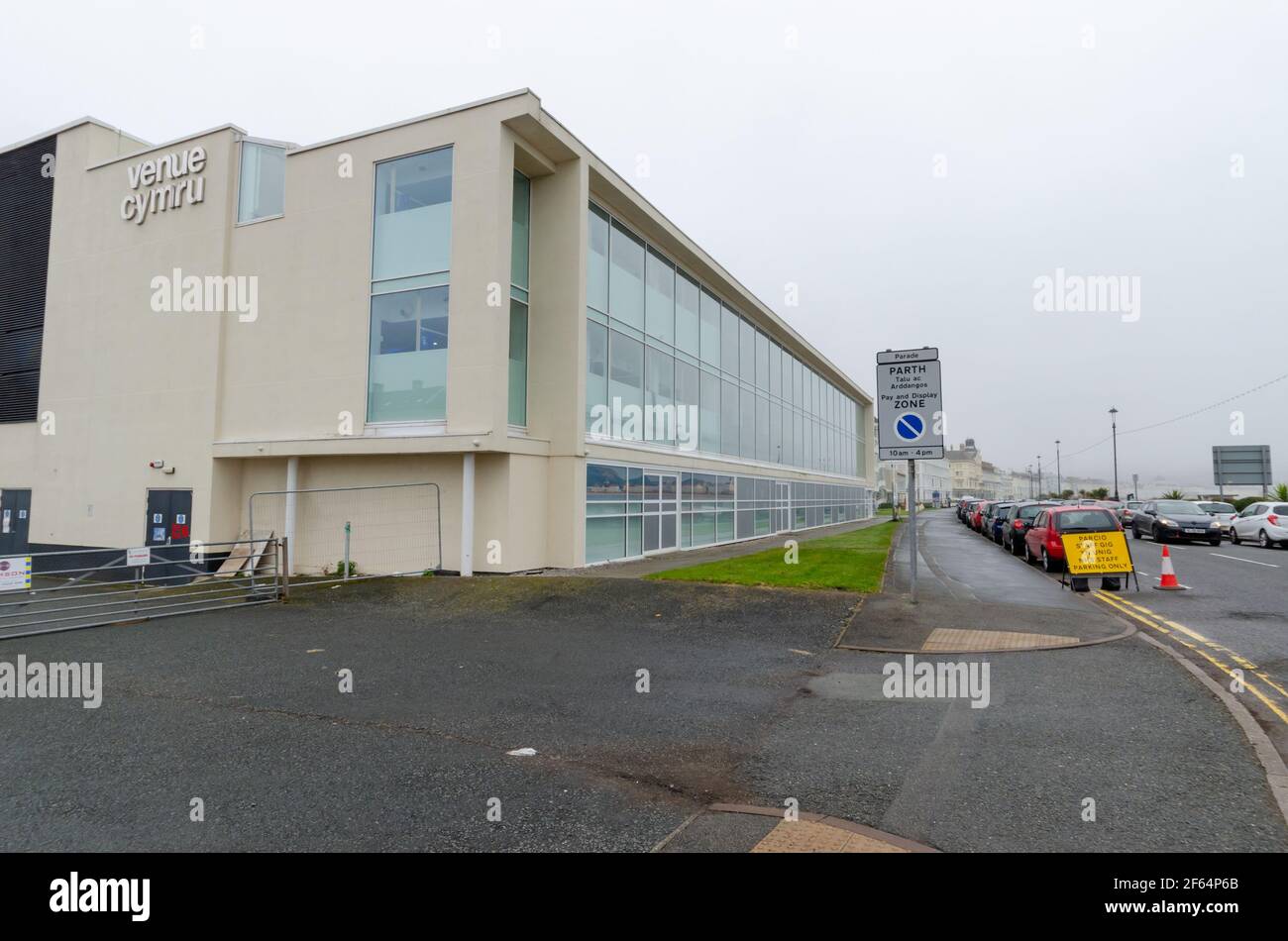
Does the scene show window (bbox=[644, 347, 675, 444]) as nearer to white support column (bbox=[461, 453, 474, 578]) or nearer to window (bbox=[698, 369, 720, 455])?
window (bbox=[698, 369, 720, 455])

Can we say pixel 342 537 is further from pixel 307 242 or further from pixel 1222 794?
pixel 1222 794

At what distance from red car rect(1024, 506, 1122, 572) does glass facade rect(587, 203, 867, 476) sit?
32.4ft

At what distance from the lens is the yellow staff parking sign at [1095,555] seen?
13.3m

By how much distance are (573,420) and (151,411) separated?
40.6 ft

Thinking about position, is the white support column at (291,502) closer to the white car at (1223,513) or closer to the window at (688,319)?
the window at (688,319)

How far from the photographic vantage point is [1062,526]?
16203mm

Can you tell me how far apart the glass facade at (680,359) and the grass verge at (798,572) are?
4544mm

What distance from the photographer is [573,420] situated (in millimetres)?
15578

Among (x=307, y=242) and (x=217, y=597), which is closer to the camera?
(x=217, y=597)

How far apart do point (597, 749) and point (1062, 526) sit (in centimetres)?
1509

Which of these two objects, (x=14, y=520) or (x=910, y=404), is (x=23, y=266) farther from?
(x=910, y=404)

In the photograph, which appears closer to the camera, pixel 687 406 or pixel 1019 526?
pixel 687 406

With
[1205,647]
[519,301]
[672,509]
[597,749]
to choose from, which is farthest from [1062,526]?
[597,749]

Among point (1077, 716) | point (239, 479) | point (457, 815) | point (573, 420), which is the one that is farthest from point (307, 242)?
point (1077, 716)
